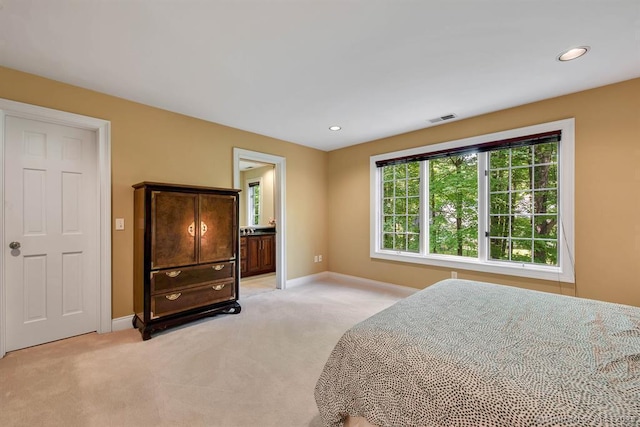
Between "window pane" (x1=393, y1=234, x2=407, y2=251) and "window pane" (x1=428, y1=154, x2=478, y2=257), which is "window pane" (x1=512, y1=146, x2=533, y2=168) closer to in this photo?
"window pane" (x1=428, y1=154, x2=478, y2=257)

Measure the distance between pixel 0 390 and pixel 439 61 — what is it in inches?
160

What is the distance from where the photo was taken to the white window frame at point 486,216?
2799 mm

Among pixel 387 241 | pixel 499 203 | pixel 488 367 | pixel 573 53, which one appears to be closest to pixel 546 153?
pixel 499 203

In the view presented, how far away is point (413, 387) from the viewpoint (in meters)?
1.04

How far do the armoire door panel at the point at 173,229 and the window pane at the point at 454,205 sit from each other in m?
3.23

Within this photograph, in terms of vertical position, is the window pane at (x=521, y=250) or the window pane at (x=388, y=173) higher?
the window pane at (x=388, y=173)

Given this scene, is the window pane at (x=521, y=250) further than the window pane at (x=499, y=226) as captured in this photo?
No

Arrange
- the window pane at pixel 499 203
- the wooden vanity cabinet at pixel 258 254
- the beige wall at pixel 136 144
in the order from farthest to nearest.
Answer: the wooden vanity cabinet at pixel 258 254 → the window pane at pixel 499 203 → the beige wall at pixel 136 144

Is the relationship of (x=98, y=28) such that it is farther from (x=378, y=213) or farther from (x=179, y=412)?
(x=378, y=213)

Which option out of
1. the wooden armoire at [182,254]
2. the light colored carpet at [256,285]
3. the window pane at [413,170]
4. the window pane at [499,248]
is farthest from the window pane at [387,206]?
the wooden armoire at [182,254]

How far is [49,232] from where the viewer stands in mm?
2547

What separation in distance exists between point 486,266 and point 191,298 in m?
3.53

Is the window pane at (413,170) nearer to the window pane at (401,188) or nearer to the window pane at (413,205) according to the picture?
the window pane at (401,188)

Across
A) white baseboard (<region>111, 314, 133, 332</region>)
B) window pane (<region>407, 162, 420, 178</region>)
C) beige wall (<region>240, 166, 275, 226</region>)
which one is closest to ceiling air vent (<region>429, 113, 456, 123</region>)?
window pane (<region>407, 162, 420, 178</region>)
